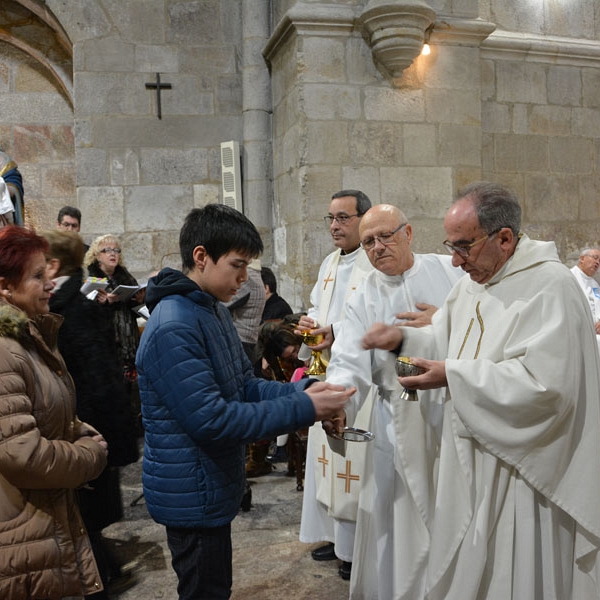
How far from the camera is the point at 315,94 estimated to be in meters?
5.91

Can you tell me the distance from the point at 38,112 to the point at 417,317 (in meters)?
6.37

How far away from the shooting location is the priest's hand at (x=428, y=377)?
2318 millimetres

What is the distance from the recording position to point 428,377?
7.62 ft

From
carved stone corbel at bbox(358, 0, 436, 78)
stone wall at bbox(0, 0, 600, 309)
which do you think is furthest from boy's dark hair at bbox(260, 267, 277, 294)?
carved stone corbel at bbox(358, 0, 436, 78)

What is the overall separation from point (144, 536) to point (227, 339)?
246 cm

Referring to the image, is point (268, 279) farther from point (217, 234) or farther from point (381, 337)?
point (217, 234)

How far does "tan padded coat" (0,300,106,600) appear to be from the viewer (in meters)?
2.02

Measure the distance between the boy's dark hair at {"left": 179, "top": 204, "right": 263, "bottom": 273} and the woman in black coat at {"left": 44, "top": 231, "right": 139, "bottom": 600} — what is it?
0.85m

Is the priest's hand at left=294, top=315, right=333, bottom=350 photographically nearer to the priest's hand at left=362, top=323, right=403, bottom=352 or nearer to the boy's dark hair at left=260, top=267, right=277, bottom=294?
the priest's hand at left=362, top=323, right=403, bottom=352

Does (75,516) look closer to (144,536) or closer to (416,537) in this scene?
(416,537)

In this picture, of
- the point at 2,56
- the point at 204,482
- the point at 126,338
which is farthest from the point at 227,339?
the point at 2,56

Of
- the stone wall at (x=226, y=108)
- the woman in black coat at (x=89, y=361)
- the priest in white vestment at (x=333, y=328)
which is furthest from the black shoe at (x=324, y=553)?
the stone wall at (x=226, y=108)

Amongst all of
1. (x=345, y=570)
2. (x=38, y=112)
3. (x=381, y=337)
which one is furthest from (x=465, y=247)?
(x=38, y=112)

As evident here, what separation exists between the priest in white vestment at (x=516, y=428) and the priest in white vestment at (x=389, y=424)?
329 millimetres
